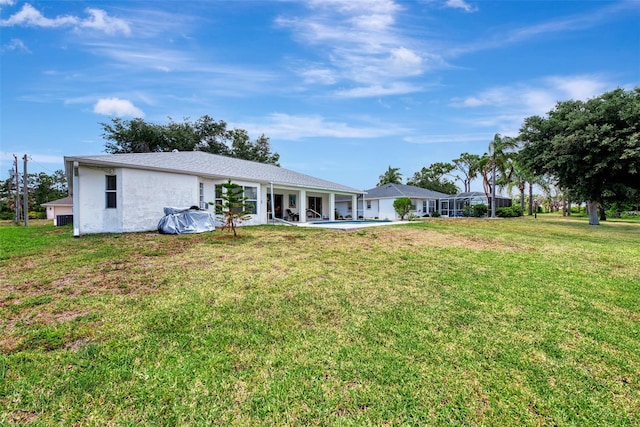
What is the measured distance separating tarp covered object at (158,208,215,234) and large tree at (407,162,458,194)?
40904mm

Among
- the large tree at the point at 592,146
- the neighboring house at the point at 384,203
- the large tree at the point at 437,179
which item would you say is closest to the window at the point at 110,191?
the neighboring house at the point at 384,203

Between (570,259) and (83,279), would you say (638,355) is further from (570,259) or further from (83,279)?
(83,279)

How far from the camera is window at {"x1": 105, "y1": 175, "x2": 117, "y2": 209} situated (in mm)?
11466

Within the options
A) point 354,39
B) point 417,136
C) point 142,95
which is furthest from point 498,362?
point 417,136

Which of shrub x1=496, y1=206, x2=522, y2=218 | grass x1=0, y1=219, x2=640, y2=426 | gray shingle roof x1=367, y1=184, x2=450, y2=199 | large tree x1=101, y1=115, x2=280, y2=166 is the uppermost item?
large tree x1=101, y1=115, x2=280, y2=166

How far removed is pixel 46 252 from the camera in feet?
24.6

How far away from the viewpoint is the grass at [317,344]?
2207 mm

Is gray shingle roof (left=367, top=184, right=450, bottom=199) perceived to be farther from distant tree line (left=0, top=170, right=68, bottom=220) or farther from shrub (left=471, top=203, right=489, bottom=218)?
distant tree line (left=0, top=170, right=68, bottom=220)

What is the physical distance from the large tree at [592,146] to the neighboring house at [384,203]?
1186 cm

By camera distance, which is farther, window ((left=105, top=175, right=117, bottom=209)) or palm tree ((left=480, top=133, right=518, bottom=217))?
palm tree ((left=480, top=133, right=518, bottom=217))

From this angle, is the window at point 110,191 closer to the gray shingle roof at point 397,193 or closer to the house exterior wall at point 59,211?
the gray shingle roof at point 397,193

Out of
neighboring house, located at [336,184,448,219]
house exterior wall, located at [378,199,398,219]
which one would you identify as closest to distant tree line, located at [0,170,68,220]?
neighboring house, located at [336,184,448,219]

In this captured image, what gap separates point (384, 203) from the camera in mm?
28906

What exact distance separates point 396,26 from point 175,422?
11.8 meters
